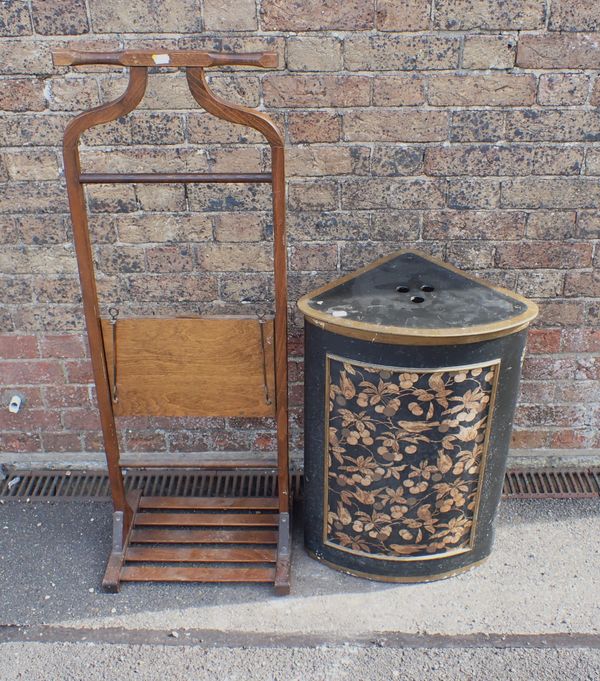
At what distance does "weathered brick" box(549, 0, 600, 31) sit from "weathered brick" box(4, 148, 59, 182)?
74.9 inches

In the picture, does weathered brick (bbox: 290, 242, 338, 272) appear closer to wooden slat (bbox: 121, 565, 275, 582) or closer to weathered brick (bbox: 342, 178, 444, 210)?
weathered brick (bbox: 342, 178, 444, 210)

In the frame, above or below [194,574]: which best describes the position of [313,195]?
above

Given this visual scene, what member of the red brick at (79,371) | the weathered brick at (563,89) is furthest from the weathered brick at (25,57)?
the weathered brick at (563,89)

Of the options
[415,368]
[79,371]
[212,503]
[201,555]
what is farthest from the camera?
[79,371]

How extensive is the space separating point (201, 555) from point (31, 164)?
5.39 ft

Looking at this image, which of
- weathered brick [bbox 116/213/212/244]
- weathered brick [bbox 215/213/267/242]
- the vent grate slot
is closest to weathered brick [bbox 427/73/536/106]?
weathered brick [bbox 215/213/267/242]

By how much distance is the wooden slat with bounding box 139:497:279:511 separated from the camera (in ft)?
9.18

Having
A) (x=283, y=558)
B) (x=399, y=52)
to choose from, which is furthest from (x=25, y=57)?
(x=283, y=558)

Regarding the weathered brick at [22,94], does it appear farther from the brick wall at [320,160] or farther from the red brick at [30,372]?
the red brick at [30,372]

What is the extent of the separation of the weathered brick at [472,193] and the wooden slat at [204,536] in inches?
59.0

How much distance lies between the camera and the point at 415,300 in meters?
2.29

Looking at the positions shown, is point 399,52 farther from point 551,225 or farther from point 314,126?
point 551,225

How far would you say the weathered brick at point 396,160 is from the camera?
8.38 ft

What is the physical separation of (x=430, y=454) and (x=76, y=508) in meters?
1.59
